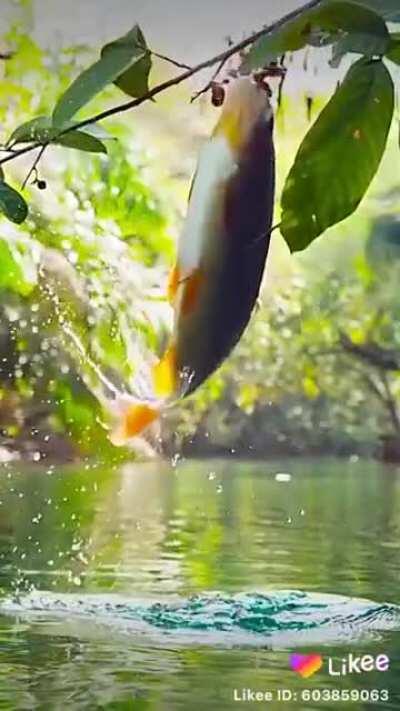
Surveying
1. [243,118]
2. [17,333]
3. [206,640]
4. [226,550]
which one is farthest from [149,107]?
[206,640]

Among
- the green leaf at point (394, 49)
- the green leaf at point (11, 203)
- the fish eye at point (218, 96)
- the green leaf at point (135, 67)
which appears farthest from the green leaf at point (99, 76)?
the fish eye at point (218, 96)

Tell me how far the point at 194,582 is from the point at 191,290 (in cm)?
46

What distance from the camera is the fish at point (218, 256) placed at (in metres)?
1.59

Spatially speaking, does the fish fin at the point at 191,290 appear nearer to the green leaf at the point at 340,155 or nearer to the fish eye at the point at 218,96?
the fish eye at the point at 218,96

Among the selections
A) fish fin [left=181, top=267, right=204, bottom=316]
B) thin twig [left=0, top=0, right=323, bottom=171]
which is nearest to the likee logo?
fish fin [left=181, top=267, right=204, bottom=316]

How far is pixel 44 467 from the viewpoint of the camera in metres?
1.68

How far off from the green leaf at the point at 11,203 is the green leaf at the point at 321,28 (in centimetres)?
32

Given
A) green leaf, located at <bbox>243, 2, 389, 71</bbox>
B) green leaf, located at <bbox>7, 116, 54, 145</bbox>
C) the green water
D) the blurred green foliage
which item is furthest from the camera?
the blurred green foliage

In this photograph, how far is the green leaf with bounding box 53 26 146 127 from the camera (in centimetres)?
38

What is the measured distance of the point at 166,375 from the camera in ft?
5.47

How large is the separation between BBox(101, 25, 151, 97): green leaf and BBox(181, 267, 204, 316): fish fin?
1045 mm

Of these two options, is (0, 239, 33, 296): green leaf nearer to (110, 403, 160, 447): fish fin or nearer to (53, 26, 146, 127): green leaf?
(110, 403, 160, 447): fish fin

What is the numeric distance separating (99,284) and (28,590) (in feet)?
1.66

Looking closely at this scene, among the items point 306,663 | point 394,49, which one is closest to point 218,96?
point 306,663
